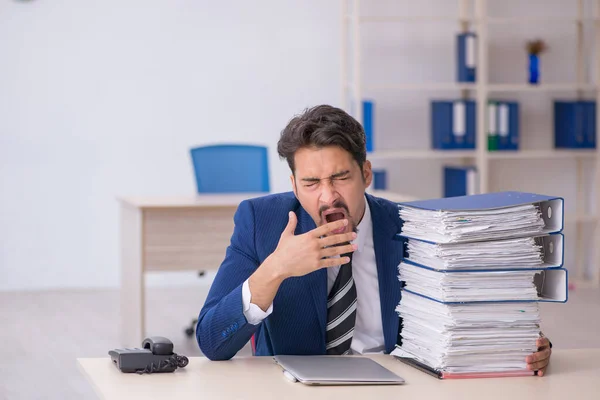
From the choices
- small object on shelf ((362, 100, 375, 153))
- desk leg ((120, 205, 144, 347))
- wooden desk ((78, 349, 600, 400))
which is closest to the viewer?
Result: wooden desk ((78, 349, 600, 400))

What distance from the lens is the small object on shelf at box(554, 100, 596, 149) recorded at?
655cm

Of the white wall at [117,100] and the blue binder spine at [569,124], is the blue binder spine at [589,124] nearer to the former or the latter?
the blue binder spine at [569,124]

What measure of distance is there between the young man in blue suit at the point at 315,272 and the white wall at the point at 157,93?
4.46 meters

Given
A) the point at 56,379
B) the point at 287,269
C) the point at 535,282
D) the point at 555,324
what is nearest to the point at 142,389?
the point at 287,269

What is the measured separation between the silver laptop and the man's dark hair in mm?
417

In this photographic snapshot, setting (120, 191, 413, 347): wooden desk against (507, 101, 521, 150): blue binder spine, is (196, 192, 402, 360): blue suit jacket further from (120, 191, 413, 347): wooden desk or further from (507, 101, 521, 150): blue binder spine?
(507, 101, 521, 150): blue binder spine

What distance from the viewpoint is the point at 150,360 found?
5.90ft

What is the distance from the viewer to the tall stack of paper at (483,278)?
68.9 inches

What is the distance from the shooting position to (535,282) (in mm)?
1844

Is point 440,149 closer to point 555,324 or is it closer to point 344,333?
point 555,324

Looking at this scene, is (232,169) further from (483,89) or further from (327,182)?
(327,182)

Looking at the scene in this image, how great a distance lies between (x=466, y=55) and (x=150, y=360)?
491 centimetres

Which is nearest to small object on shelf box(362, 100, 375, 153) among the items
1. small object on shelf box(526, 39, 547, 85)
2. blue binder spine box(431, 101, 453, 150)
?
blue binder spine box(431, 101, 453, 150)

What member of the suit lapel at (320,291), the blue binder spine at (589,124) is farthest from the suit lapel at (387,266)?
the blue binder spine at (589,124)
